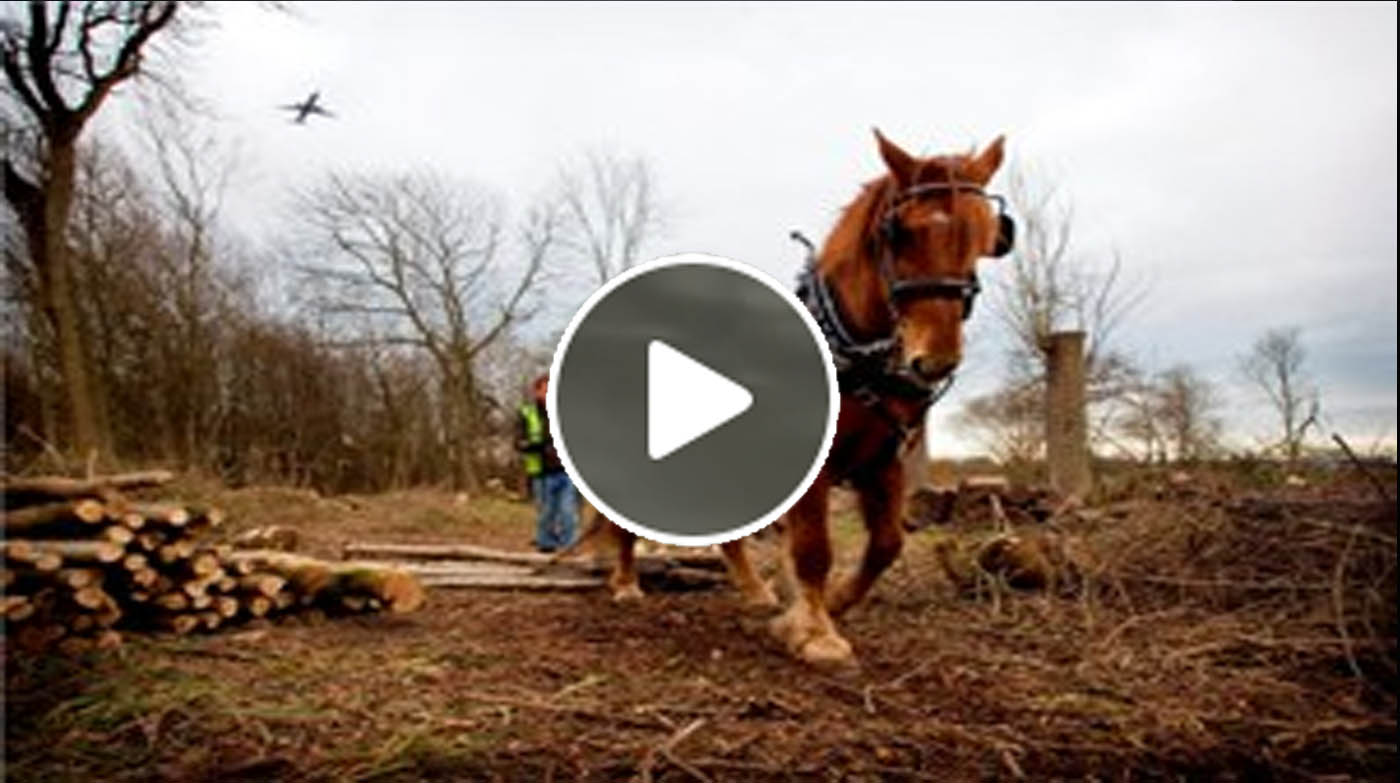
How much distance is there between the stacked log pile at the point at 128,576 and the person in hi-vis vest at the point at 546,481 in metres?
3.90

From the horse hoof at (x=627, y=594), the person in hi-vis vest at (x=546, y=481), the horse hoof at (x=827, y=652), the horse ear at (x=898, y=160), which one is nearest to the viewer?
the horse ear at (x=898, y=160)

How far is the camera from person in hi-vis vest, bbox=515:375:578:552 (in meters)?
10.0

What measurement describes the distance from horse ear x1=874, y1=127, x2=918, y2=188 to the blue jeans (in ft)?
22.5

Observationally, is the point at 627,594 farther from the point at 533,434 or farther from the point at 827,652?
the point at 533,434

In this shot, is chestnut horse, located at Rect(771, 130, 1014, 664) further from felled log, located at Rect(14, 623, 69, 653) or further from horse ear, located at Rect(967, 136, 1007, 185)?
felled log, located at Rect(14, 623, 69, 653)

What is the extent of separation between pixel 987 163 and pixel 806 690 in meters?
2.13

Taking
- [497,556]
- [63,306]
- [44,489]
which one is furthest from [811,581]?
[63,306]

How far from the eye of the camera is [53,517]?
5109mm

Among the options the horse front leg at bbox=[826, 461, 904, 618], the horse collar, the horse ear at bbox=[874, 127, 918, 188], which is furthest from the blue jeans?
the horse ear at bbox=[874, 127, 918, 188]

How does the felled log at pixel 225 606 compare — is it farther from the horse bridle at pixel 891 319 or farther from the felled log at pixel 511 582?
the horse bridle at pixel 891 319

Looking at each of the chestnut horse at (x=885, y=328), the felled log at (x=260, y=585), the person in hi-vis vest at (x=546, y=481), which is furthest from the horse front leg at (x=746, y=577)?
the person in hi-vis vest at (x=546, y=481)

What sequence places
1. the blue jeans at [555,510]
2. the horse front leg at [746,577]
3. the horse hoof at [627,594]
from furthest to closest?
the blue jeans at [555,510], the horse hoof at [627,594], the horse front leg at [746,577]

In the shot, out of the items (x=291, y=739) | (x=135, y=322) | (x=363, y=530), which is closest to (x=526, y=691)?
(x=291, y=739)

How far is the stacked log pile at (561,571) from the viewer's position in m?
7.29
